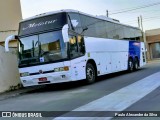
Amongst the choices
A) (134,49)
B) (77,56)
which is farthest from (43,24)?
(134,49)

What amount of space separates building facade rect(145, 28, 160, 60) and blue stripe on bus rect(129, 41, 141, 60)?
33453 millimetres

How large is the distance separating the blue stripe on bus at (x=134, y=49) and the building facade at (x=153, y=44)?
33453mm

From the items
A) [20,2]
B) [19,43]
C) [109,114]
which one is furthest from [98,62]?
[20,2]

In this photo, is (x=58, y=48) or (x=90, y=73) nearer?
(x=58, y=48)

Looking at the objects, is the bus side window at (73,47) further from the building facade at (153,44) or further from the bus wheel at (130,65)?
the building facade at (153,44)

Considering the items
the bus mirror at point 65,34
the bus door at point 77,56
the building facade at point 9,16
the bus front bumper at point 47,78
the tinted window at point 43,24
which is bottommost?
the bus front bumper at point 47,78

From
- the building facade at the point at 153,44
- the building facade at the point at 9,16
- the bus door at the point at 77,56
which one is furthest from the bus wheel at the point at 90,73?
the building facade at the point at 153,44

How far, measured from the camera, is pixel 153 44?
59.9m

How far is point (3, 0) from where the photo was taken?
26.0m

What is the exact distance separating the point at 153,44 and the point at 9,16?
37505 mm

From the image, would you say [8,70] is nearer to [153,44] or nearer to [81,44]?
[81,44]

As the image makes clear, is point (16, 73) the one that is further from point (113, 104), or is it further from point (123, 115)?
point (123, 115)

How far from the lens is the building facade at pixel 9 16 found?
25203 millimetres

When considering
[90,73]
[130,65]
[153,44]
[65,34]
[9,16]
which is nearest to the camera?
[65,34]
